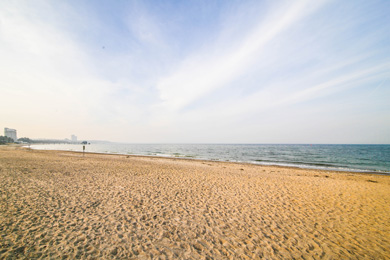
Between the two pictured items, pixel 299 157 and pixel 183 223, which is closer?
pixel 183 223

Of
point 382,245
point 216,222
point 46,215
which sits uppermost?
point 46,215

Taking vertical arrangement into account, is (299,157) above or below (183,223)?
below

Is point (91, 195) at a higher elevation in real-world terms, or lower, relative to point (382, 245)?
higher

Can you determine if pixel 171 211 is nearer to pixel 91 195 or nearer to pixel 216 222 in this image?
pixel 216 222

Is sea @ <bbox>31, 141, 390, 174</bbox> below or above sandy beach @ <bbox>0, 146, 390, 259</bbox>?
below

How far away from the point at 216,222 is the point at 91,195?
262 inches

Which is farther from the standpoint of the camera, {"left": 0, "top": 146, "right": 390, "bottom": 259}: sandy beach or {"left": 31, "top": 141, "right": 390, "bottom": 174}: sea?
{"left": 31, "top": 141, "right": 390, "bottom": 174}: sea

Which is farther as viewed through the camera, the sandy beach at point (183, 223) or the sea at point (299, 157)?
the sea at point (299, 157)

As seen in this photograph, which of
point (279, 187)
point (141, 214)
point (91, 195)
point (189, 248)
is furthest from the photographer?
point (279, 187)

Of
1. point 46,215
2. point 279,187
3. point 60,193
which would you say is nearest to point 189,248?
point 46,215

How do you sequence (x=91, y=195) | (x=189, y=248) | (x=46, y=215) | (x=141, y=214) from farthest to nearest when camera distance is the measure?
(x=91, y=195)
(x=141, y=214)
(x=46, y=215)
(x=189, y=248)

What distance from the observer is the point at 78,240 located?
450 centimetres

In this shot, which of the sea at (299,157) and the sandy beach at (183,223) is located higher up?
the sandy beach at (183,223)

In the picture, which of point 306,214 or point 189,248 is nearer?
point 189,248
